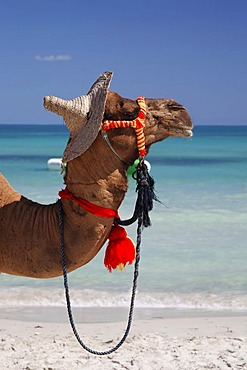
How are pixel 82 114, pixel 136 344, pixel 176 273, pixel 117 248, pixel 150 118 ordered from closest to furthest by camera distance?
pixel 82 114 → pixel 150 118 → pixel 117 248 → pixel 136 344 → pixel 176 273

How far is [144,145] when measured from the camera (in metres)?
2.94

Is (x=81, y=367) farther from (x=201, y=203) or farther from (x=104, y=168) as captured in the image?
(x=201, y=203)

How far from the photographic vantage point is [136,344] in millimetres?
5352

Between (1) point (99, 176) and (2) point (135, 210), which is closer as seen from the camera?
(1) point (99, 176)

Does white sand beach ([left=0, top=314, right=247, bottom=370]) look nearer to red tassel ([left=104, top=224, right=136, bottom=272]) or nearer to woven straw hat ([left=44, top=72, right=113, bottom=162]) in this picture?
red tassel ([left=104, top=224, right=136, bottom=272])

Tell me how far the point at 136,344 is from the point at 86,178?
8.83 ft

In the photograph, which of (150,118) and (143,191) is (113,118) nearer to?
(150,118)

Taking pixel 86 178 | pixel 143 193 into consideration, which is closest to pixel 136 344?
pixel 143 193

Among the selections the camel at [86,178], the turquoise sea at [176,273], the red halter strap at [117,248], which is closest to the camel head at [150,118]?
the camel at [86,178]

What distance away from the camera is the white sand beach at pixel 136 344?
4930mm

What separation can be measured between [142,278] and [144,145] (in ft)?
17.0

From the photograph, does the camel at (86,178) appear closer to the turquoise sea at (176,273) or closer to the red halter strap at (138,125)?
the red halter strap at (138,125)

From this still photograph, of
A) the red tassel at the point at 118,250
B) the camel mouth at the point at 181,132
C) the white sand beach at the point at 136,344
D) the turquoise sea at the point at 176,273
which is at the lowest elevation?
the turquoise sea at the point at 176,273

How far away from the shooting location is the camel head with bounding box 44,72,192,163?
285 cm
